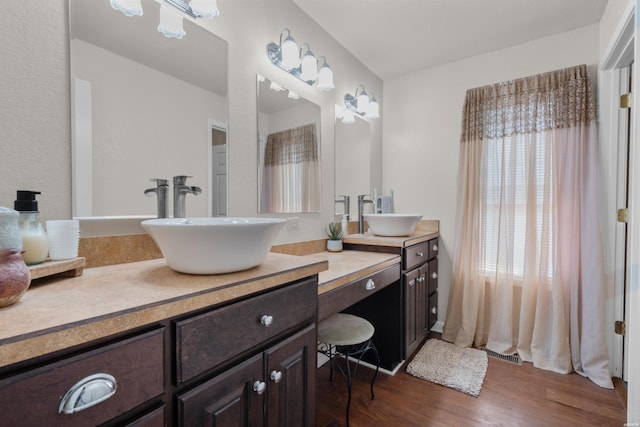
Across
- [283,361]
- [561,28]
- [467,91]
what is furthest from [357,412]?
[561,28]

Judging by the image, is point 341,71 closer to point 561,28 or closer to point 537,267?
point 561,28

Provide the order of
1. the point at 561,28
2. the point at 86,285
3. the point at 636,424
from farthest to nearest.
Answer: the point at 561,28 < the point at 636,424 < the point at 86,285

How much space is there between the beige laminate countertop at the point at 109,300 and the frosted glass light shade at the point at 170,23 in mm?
963

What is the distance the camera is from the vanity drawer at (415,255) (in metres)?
1.93

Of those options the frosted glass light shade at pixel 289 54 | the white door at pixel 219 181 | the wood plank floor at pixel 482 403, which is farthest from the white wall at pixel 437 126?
the white door at pixel 219 181

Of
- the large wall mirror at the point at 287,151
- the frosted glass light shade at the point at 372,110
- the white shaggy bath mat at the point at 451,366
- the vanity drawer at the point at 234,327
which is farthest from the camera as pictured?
the frosted glass light shade at the point at 372,110

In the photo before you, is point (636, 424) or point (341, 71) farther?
point (341, 71)

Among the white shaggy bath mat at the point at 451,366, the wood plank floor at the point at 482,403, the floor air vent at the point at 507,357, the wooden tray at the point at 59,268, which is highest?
the wooden tray at the point at 59,268

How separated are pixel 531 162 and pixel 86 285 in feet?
8.52

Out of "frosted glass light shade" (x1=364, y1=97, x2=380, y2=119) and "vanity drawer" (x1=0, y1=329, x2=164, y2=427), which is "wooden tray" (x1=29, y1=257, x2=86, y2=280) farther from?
"frosted glass light shade" (x1=364, y1=97, x2=380, y2=119)

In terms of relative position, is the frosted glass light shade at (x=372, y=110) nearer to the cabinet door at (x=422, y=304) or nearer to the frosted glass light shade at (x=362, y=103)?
the frosted glass light shade at (x=362, y=103)

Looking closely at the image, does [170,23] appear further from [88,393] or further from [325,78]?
[88,393]

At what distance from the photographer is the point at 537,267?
2125 millimetres

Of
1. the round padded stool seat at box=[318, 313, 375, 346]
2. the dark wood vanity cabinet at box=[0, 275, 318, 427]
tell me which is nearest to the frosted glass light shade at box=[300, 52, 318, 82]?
the dark wood vanity cabinet at box=[0, 275, 318, 427]
